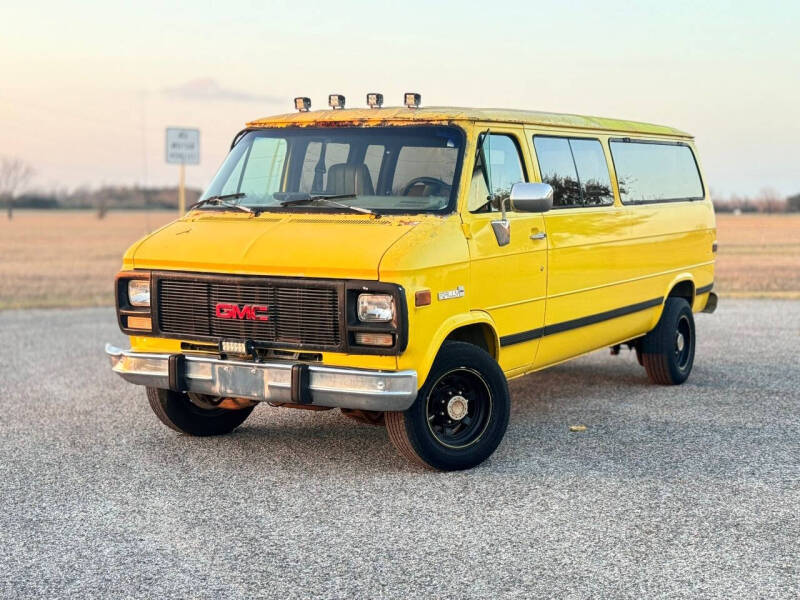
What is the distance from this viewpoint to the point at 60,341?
43.4 feet

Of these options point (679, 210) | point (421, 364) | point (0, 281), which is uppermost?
point (679, 210)

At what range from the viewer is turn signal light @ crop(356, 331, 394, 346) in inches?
244

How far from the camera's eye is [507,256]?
280 inches

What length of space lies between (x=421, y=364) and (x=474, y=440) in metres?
0.76

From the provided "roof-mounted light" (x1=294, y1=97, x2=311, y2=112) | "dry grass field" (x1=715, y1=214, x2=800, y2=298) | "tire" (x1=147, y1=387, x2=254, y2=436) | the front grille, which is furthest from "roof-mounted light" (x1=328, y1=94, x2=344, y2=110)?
"dry grass field" (x1=715, y1=214, x2=800, y2=298)

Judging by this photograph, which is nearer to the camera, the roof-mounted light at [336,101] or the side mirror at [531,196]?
the side mirror at [531,196]

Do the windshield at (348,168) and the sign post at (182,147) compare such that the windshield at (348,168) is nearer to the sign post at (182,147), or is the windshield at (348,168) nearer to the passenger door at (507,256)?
the passenger door at (507,256)

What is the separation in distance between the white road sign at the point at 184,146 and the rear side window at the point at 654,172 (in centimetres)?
1224

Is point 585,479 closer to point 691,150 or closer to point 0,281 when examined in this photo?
point 691,150

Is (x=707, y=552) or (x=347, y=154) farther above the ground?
(x=347, y=154)

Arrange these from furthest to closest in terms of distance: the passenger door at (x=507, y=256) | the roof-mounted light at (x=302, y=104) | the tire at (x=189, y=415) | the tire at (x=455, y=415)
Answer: the roof-mounted light at (x=302, y=104) < the tire at (x=189, y=415) < the passenger door at (x=507, y=256) < the tire at (x=455, y=415)

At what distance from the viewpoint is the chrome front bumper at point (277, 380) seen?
20.2 ft

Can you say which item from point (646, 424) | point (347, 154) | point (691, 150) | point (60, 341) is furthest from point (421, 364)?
point (60, 341)

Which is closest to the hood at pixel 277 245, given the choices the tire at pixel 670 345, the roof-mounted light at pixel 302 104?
the roof-mounted light at pixel 302 104
